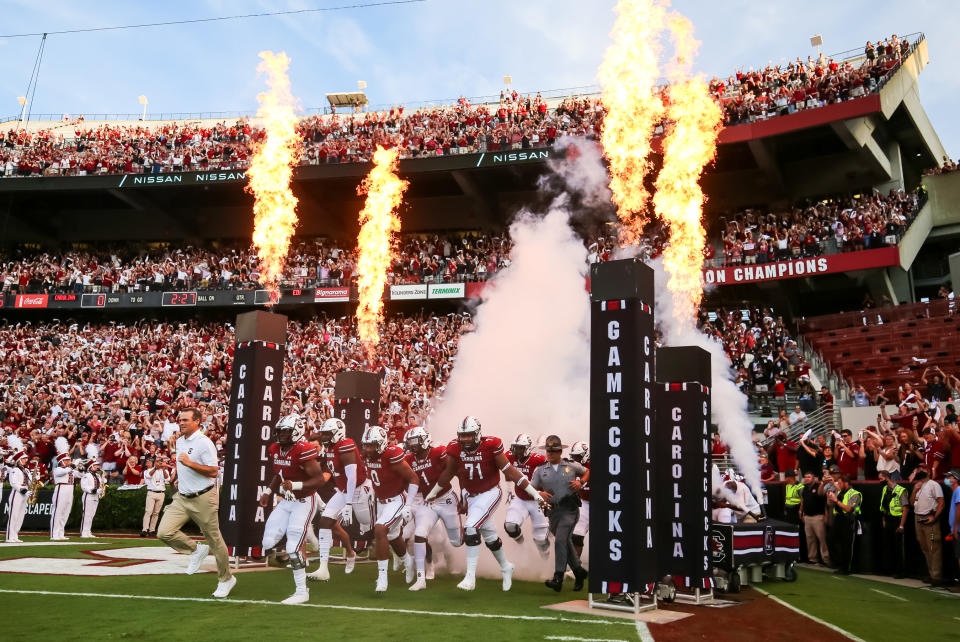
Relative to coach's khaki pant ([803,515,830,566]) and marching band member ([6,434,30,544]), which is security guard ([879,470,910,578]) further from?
marching band member ([6,434,30,544])

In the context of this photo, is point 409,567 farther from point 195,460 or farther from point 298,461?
point 195,460

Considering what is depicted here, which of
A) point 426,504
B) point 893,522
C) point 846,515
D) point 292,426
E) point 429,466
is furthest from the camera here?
point 846,515

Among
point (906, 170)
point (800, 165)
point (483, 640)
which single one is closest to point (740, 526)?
point (483, 640)

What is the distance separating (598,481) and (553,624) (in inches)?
68.8

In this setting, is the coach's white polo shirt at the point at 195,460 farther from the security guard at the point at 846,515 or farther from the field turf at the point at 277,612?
the security guard at the point at 846,515

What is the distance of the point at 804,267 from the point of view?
2911 centimetres

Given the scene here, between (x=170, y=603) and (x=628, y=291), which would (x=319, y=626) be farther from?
(x=628, y=291)

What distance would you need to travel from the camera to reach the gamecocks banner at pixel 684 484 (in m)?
9.92

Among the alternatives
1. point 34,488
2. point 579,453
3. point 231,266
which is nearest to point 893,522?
point 579,453

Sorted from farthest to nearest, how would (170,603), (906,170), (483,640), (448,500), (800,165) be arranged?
(906,170), (800,165), (448,500), (170,603), (483,640)

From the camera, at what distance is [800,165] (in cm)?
3466

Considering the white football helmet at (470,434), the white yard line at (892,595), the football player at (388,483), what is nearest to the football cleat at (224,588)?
the football player at (388,483)

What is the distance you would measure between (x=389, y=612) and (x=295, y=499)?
2120 millimetres

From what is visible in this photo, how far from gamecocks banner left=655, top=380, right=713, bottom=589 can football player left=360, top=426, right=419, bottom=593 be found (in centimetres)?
331
